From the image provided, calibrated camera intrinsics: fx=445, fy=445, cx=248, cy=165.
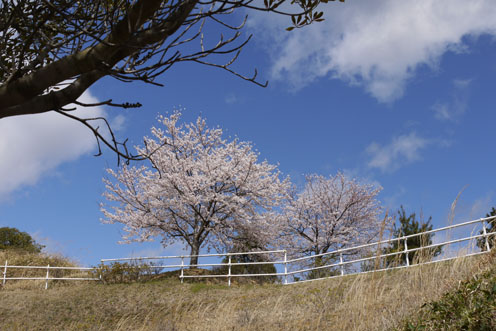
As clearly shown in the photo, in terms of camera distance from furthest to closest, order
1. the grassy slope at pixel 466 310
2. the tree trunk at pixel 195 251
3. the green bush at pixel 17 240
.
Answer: the green bush at pixel 17 240
the tree trunk at pixel 195 251
the grassy slope at pixel 466 310

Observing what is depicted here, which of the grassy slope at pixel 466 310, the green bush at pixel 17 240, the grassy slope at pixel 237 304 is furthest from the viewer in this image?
the green bush at pixel 17 240

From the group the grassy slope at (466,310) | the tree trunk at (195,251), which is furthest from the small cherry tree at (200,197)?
the grassy slope at (466,310)

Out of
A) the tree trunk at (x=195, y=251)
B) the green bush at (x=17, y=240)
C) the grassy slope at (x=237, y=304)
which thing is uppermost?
the green bush at (x=17, y=240)

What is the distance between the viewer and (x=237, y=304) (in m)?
10.3

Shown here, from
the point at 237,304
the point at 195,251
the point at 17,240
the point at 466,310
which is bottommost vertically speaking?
the point at 237,304

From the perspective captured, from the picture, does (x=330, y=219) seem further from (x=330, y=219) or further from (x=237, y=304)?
(x=237, y=304)

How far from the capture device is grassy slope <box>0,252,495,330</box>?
19.0ft

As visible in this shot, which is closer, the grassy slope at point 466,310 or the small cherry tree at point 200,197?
the grassy slope at point 466,310

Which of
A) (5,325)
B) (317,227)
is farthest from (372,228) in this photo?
(5,325)

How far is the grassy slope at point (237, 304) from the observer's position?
578 centimetres

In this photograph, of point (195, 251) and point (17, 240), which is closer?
point (195, 251)

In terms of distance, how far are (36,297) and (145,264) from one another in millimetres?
4314

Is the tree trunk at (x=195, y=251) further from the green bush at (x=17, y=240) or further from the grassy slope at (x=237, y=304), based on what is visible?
the green bush at (x=17, y=240)

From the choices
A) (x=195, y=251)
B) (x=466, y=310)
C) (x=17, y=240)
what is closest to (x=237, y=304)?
(x=466, y=310)
